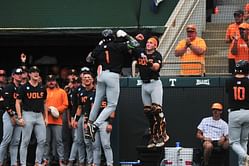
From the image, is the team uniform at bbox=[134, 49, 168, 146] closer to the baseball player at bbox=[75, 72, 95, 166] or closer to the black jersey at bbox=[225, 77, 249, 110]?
the black jersey at bbox=[225, 77, 249, 110]

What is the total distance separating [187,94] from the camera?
1505cm

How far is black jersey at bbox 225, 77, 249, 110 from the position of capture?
1268 centimetres

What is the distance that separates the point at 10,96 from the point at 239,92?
500 centimetres

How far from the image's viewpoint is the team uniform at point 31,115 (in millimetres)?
14824

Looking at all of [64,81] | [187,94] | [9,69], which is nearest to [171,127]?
[187,94]

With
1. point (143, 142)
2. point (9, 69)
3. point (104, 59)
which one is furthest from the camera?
point (9, 69)

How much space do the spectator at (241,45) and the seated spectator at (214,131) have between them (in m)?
1.06

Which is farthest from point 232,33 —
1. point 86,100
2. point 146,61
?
point 146,61

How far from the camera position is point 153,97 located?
12484mm

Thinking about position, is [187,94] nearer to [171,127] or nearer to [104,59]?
[171,127]

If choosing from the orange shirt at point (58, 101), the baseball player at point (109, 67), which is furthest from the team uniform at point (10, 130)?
the baseball player at point (109, 67)

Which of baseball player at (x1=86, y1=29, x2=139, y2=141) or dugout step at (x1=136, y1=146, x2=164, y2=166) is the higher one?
baseball player at (x1=86, y1=29, x2=139, y2=141)

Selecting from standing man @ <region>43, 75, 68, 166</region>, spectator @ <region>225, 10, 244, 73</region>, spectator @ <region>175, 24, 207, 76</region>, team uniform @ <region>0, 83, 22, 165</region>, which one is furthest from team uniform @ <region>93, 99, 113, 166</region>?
spectator @ <region>225, 10, 244, 73</region>

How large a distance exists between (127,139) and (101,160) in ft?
2.41
